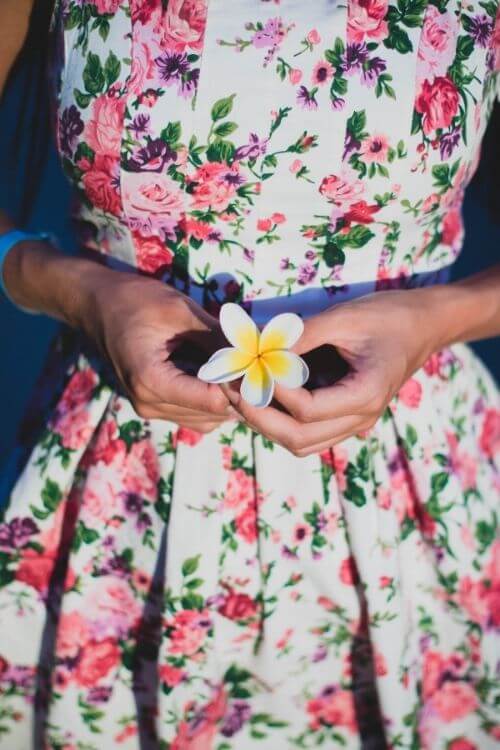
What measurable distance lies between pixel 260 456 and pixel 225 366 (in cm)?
21

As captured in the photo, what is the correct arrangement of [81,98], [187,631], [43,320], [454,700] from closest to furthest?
[81,98]
[187,631]
[454,700]
[43,320]

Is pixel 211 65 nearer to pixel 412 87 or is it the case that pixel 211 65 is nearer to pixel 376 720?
pixel 412 87

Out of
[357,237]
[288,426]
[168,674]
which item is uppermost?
[357,237]

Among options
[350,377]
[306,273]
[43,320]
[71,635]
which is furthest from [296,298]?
[43,320]

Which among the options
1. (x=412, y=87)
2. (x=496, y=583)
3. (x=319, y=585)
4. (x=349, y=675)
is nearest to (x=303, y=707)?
(x=349, y=675)

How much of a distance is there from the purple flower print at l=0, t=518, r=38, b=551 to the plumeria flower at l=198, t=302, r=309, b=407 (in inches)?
14.9

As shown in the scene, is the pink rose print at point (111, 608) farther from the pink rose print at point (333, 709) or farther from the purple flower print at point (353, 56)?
the purple flower print at point (353, 56)

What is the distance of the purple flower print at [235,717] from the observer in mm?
765

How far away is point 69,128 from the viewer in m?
0.59

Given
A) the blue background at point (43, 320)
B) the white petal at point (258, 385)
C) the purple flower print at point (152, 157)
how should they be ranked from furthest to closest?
the blue background at point (43, 320) → the purple flower print at point (152, 157) → the white petal at point (258, 385)

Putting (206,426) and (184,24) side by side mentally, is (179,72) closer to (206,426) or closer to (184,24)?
(184,24)

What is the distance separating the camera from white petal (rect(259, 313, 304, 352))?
1.59 ft

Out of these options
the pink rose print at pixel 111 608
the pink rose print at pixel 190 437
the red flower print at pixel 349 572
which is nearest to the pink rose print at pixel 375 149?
the pink rose print at pixel 190 437

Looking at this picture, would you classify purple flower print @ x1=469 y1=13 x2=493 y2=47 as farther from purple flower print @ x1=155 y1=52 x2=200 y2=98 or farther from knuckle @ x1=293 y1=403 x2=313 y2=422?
knuckle @ x1=293 y1=403 x2=313 y2=422
